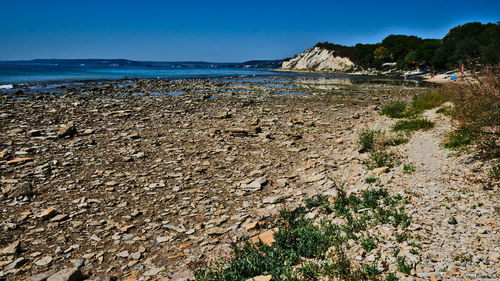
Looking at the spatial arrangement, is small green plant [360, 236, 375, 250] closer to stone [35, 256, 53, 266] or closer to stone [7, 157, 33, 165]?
stone [35, 256, 53, 266]

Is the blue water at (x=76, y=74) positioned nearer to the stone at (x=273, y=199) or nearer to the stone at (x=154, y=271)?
the stone at (x=273, y=199)

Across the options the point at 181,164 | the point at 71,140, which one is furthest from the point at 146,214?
the point at 71,140

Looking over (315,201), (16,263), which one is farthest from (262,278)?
(16,263)

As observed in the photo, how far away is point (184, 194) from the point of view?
7.00 meters

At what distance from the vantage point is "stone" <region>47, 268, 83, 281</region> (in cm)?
409

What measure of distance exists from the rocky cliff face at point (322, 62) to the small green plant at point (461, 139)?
121 m

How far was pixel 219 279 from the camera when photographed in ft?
12.4

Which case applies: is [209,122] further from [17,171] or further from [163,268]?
[163,268]

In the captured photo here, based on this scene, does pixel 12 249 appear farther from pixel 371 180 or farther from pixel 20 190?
pixel 371 180

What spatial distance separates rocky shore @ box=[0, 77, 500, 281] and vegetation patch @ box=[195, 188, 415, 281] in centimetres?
32

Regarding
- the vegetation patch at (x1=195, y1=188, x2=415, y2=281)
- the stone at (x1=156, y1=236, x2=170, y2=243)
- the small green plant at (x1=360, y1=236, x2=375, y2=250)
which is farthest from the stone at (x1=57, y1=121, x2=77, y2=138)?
the small green plant at (x1=360, y1=236, x2=375, y2=250)

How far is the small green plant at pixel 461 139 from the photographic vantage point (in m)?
6.70

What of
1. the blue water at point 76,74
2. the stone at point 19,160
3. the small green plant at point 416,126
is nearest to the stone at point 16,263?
the stone at point 19,160

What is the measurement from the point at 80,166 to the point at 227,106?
12.3 metres
